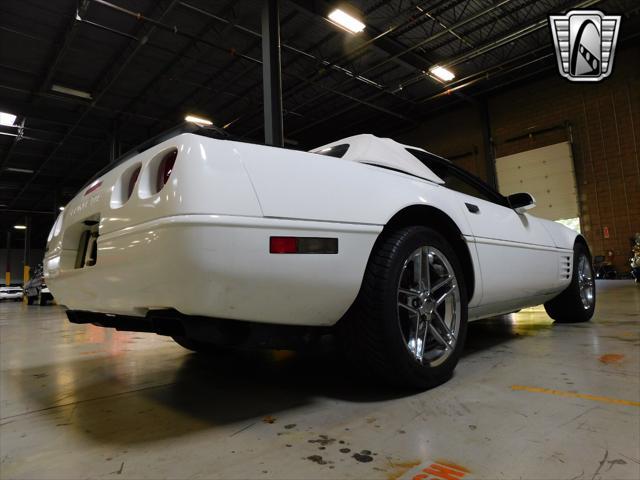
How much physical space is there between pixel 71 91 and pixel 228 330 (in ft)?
41.4

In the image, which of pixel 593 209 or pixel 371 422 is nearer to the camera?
pixel 371 422

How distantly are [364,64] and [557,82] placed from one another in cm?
583

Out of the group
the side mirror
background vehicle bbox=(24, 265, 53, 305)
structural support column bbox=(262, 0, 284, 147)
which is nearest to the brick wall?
structural support column bbox=(262, 0, 284, 147)

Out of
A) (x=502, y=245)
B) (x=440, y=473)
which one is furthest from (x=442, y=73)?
(x=440, y=473)

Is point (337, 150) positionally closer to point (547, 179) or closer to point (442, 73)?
point (442, 73)

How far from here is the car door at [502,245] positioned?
83.5 inches

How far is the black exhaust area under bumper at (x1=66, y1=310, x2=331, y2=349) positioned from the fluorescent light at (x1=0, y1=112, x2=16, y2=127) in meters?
14.6

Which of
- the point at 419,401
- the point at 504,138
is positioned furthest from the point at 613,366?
the point at 504,138

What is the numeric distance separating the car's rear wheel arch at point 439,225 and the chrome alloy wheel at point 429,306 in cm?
15

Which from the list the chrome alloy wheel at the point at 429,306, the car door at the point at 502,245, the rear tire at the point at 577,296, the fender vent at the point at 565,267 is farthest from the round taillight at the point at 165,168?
the rear tire at the point at 577,296

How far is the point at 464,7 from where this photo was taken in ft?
28.7

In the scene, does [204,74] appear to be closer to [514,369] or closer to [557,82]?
[557,82]

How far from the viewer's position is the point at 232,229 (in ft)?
3.97

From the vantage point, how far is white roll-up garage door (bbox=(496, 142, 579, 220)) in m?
11.5
